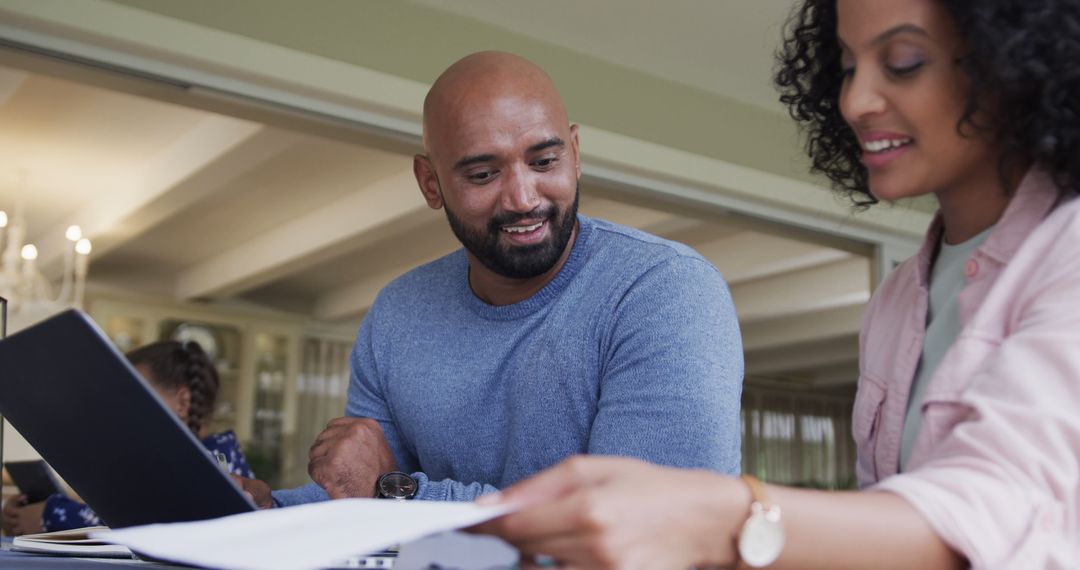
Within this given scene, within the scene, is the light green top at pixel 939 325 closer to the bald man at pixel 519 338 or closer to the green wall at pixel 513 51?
the bald man at pixel 519 338

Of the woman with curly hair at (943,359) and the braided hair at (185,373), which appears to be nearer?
the woman with curly hair at (943,359)

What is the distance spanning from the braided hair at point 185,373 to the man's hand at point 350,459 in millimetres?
1853

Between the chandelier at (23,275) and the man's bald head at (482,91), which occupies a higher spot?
the chandelier at (23,275)

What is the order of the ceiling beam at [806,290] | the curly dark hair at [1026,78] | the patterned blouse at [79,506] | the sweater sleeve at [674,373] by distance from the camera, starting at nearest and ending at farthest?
the curly dark hair at [1026,78] → the sweater sleeve at [674,373] → the patterned blouse at [79,506] → the ceiling beam at [806,290]

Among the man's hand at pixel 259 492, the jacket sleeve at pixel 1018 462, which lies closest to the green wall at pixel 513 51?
the man's hand at pixel 259 492

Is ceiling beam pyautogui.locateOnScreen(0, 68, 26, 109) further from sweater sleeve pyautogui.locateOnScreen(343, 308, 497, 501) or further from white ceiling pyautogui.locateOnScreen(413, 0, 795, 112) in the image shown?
sweater sleeve pyautogui.locateOnScreen(343, 308, 497, 501)

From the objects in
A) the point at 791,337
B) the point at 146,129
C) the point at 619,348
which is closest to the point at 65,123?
the point at 146,129

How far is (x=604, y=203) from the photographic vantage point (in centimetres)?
634

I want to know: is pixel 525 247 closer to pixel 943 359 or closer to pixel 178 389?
pixel 943 359

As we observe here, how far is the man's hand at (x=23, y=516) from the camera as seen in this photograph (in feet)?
10.2

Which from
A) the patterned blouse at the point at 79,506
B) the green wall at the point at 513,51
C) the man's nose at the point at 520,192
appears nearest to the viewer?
the man's nose at the point at 520,192

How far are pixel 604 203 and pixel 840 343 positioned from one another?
17.1 ft

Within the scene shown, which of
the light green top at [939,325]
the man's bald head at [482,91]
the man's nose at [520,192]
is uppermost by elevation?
the man's bald head at [482,91]

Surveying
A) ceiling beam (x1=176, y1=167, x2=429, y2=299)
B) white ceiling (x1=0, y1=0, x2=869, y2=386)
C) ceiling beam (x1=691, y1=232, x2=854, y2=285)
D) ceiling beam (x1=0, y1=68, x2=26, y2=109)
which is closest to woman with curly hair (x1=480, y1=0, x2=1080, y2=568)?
white ceiling (x1=0, y1=0, x2=869, y2=386)
